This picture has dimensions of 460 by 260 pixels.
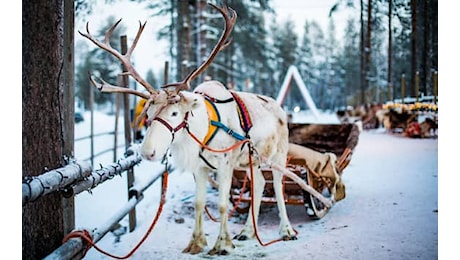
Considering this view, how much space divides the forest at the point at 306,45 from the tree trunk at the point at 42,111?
171 centimetres

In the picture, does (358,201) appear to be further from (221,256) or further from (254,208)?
(221,256)

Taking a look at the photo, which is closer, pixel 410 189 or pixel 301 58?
pixel 410 189

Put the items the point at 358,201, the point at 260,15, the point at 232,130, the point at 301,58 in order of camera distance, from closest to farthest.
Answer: the point at 232,130, the point at 358,201, the point at 260,15, the point at 301,58

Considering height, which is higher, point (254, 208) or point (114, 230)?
point (254, 208)

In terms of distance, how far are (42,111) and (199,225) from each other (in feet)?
4.55

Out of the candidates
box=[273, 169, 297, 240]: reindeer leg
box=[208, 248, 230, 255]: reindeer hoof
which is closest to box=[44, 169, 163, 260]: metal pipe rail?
box=[208, 248, 230, 255]: reindeer hoof

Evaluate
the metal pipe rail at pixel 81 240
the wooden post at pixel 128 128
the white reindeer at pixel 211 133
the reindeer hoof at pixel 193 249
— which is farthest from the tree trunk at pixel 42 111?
the wooden post at pixel 128 128

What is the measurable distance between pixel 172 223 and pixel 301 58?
10108 mm

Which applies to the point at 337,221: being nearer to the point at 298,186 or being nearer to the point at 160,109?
the point at 298,186

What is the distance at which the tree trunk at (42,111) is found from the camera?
5.68ft

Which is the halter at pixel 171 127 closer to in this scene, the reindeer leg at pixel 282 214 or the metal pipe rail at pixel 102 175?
the metal pipe rail at pixel 102 175
